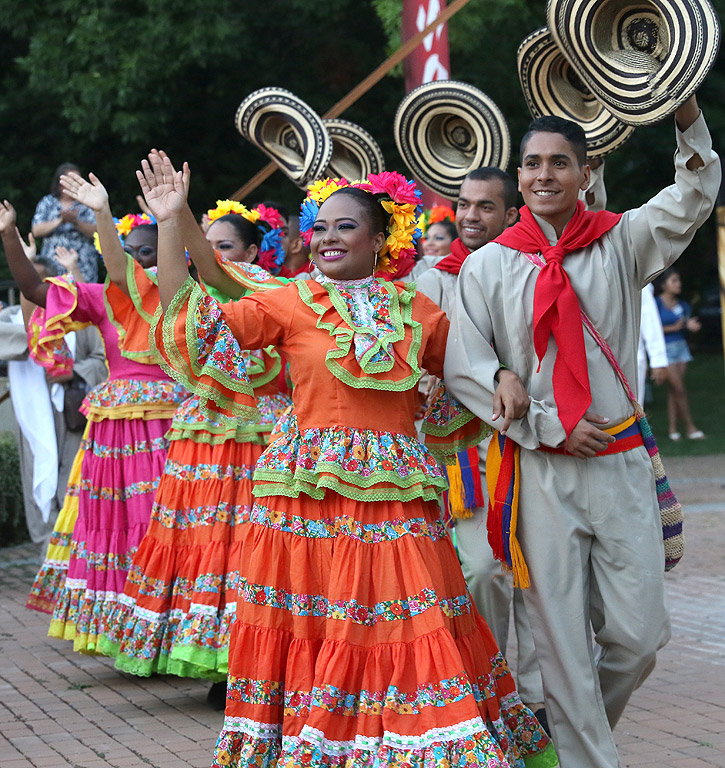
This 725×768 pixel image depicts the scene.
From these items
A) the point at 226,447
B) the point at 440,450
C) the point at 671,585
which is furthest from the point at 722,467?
the point at 440,450

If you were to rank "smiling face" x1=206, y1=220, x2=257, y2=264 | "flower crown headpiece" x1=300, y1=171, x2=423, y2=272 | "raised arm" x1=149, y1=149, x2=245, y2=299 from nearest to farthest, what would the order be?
"flower crown headpiece" x1=300, y1=171, x2=423, y2=272
"raised arm" x1=149, y1=149, x2=245, y2=299
"smiling face" x1=206, y1=220, x2=257, y2=264

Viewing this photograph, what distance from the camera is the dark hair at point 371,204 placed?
459 cm

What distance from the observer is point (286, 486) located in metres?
4.34

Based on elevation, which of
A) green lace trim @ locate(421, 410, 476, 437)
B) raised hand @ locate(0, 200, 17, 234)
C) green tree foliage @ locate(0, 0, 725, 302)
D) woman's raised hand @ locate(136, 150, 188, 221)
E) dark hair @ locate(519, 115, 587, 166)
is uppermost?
green tree foliage @ locate(0, 0, 725, 302)

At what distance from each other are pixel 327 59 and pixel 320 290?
1334cm

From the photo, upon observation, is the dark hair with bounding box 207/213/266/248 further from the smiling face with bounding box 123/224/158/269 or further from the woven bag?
the woven bag

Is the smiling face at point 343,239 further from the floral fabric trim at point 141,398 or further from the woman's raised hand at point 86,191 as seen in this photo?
the floral fabric trim at point 141,398

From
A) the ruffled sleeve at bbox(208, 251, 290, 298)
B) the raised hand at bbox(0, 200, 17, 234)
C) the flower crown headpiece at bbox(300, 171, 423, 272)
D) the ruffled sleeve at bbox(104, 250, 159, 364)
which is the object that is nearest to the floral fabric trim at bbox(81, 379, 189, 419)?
the ruffled sleeve at bbox(104, 250, 159, 364)

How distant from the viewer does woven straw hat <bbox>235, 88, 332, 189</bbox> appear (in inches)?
278

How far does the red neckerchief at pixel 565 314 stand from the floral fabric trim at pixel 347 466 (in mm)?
530

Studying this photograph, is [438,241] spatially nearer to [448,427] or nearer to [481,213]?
[481,213]

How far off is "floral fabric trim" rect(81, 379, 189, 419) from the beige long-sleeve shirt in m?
2.73

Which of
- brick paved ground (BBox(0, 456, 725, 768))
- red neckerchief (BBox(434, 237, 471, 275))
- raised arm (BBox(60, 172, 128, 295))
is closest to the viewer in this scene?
brick paved ground (BBox(0, 456, 725, 768))

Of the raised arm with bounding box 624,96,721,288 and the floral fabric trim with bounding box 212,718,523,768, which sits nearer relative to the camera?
the floral fabric trim with bounding box 212,718,523,768
